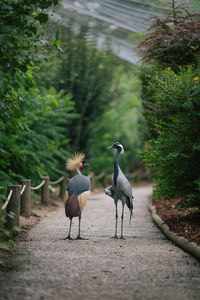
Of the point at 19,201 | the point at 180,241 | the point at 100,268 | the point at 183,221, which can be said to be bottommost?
the point at 183,221

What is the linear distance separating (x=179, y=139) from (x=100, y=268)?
10.0ft

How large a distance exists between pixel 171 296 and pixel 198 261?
1.91 meters

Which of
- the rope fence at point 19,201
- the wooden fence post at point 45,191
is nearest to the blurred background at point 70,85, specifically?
the wooden fence post at point 45,191

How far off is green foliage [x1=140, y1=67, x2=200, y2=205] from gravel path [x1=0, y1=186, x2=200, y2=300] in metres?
1.13

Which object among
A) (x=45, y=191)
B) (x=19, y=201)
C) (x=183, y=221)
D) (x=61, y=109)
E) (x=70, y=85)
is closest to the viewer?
(x=19, y=201)

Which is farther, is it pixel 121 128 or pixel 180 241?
pixel 121 128

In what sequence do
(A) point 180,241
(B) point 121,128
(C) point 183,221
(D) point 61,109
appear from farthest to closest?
(B) point 121,128
(D) point 61,109
(C) point 183,221
(A) point 180,241

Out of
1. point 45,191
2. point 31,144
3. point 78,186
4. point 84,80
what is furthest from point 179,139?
point 84,80

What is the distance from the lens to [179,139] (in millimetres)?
8414

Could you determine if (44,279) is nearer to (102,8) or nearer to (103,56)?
(102,8)

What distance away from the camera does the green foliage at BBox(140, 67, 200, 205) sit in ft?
27.2

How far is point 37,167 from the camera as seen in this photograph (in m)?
14.4

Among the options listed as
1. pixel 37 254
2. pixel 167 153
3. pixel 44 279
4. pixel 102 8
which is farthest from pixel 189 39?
pixel 44 279

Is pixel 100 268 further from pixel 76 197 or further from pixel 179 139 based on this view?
pixel 179 139
